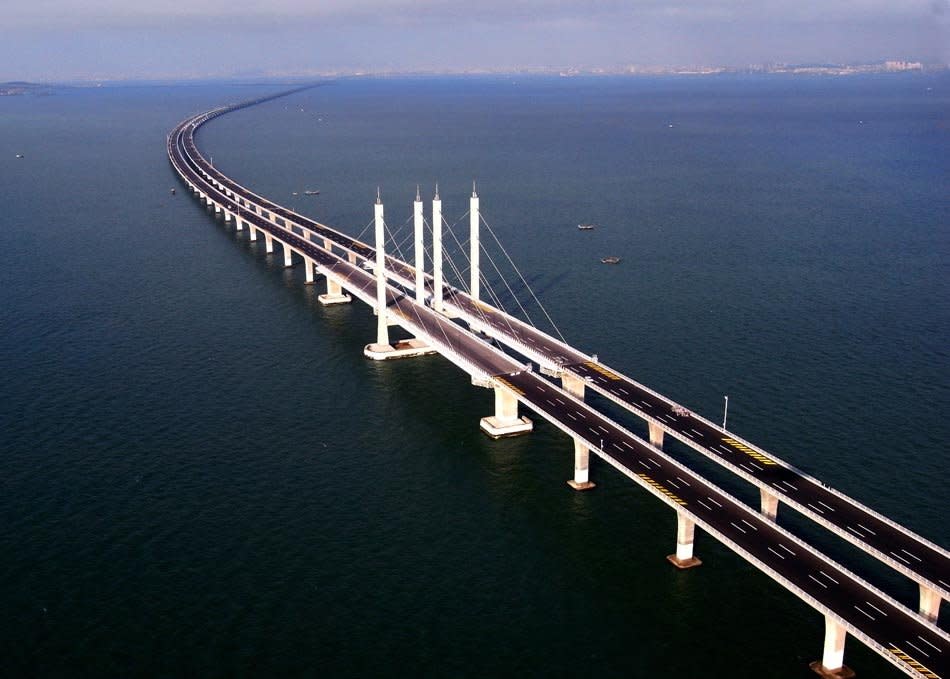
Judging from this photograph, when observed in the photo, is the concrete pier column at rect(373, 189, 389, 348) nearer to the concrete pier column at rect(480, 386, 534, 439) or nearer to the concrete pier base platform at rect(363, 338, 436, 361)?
the concrete pier base platform at rect(363, 338, 436, 361)

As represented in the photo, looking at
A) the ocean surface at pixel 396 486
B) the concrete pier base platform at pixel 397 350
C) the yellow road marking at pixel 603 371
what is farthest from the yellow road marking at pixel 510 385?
the concrete pier base platform at pixel 397 350

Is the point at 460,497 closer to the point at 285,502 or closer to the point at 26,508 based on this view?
the point at 285,502

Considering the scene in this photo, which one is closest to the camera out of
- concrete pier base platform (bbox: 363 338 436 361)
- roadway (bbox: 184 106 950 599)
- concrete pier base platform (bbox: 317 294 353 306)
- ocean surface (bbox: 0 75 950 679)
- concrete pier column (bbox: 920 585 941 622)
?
concrete pier column (bbox: 920 585 941 622)

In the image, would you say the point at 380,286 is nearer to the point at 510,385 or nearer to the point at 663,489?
the point at 510,385

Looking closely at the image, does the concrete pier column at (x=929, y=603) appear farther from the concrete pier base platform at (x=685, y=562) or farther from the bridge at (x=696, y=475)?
the concrete pier base platform at (x=685, y=562)

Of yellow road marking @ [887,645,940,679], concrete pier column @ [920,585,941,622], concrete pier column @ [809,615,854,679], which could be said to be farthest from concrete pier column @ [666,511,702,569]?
yellow road marking @ [887,645,940,679]

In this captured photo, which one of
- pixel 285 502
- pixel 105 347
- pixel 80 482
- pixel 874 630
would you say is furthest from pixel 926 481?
pixel 105 347

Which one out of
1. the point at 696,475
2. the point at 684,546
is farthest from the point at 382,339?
the point at 684,546

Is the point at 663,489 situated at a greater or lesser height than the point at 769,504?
greater
